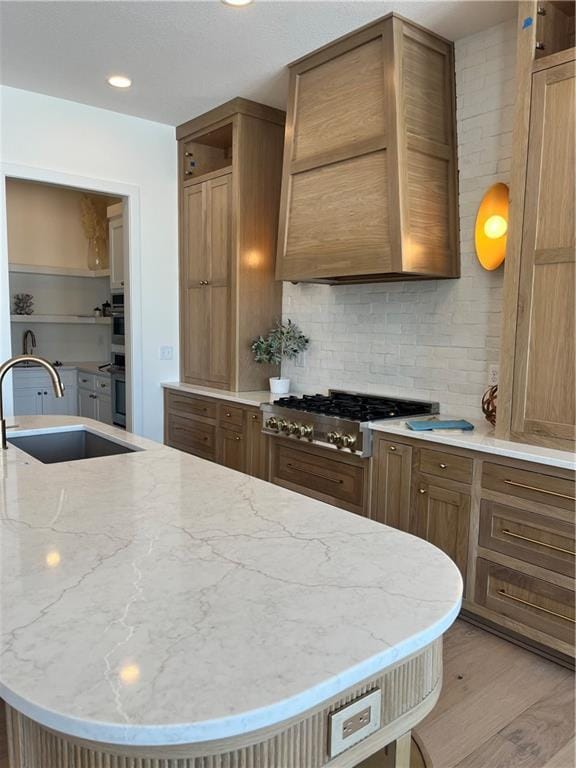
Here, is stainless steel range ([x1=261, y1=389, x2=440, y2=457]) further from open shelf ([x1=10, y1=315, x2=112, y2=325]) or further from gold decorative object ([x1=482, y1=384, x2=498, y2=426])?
open shelf ([x1=10, y1=315, x2=112, y2=325])

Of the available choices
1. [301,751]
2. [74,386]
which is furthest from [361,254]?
[74,386]

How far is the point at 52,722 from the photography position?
0.74 metres

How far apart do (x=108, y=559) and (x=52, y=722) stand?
0.47m

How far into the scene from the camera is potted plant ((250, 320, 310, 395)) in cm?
419

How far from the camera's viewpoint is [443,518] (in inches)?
105

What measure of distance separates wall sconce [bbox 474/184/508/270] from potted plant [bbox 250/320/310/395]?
152cm

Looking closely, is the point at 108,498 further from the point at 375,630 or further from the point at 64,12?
the point at 64,12

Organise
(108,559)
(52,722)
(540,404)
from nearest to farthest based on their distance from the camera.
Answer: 1. (52,722)
2. (108,559)
3. (540,404)

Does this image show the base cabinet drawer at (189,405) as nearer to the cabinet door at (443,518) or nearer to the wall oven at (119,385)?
the wall oven at (119,385)

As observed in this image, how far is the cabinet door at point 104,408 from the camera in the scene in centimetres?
530

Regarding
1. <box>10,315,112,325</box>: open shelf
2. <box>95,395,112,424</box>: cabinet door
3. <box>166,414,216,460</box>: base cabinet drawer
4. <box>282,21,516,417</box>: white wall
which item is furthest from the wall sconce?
<box>10,315,112,325</box>: open shelf

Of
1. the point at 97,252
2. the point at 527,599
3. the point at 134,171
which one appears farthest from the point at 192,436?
the point at 97,252

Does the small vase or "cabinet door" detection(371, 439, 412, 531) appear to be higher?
the small vase

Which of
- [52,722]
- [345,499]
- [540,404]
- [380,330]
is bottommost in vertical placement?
[345,499]
